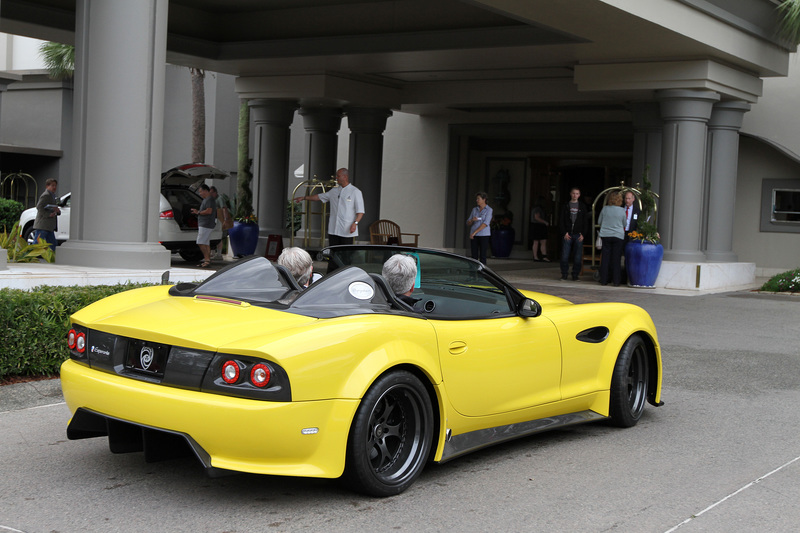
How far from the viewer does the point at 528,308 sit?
5.40 m

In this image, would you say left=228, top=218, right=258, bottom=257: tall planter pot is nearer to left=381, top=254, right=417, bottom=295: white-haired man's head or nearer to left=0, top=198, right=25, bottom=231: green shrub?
left=0, top=198, right=25, bottom=231: green shrub

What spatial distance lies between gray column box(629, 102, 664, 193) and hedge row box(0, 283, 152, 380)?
567 inches

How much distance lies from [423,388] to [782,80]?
18.9 m

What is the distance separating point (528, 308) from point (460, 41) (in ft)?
39.7

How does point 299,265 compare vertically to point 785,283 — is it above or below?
above

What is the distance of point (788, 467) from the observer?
5.30 metres

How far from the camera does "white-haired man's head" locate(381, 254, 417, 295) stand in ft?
17.3

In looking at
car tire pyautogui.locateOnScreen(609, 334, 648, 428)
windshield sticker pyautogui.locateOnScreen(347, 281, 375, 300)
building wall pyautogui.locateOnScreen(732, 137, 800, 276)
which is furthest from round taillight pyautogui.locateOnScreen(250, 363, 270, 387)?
building wall pyautogui.locateOnScreen(732, 137, 800, 276)

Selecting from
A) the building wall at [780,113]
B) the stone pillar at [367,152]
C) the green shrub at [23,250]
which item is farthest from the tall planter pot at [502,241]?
the green shrub at [23,250]

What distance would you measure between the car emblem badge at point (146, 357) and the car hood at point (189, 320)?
0.05 m

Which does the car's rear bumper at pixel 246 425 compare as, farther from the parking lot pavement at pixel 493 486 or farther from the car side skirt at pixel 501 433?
the car side skirt at pixel 501 433

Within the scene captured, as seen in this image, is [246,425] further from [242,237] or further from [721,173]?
[242,237]

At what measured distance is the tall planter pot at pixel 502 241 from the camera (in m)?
Answer: 26.0

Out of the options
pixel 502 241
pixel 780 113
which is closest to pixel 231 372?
pixel 780 113
